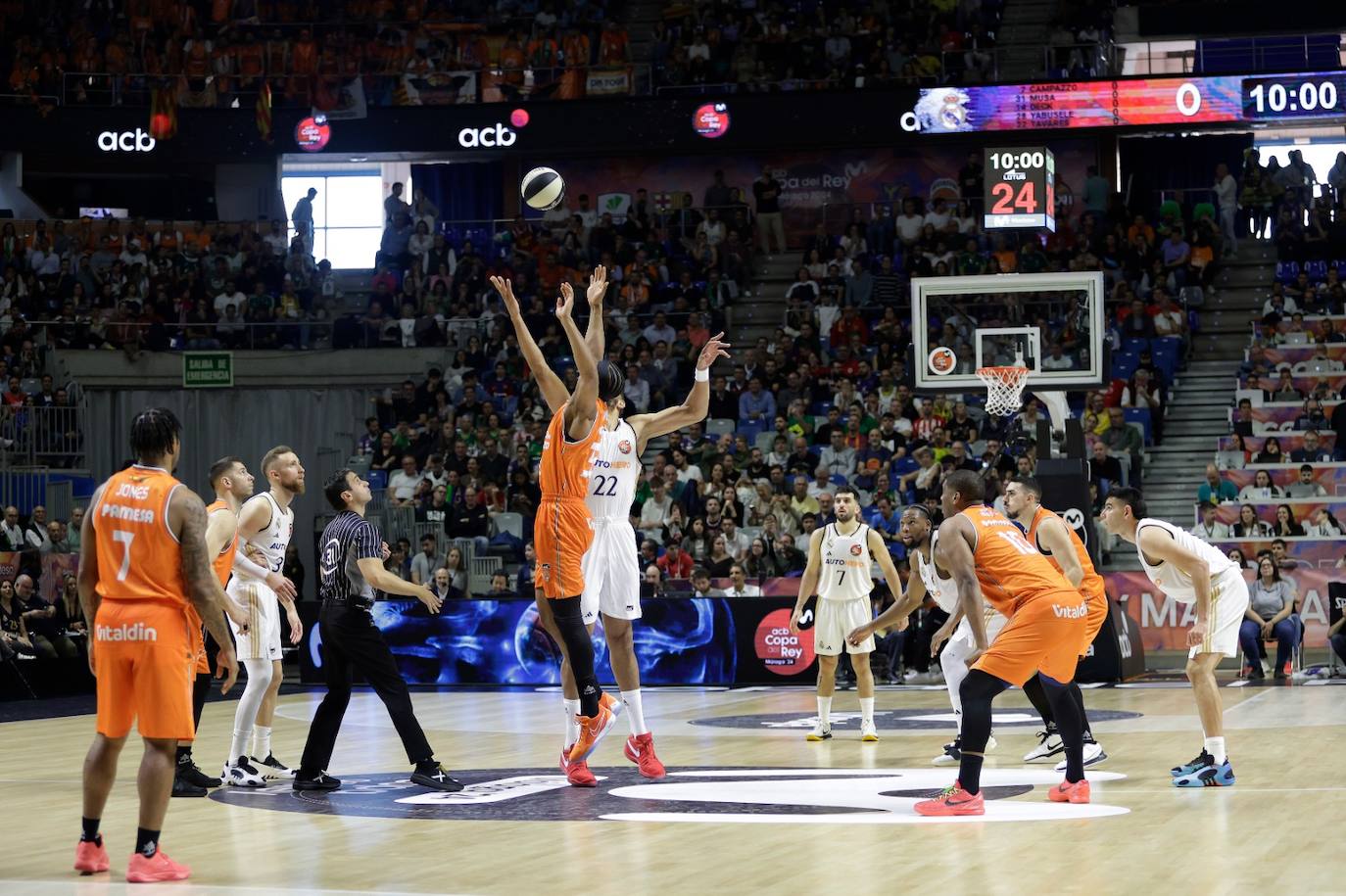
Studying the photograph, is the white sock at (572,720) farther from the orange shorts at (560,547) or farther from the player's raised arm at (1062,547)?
the player's raised arm at (1062,547)

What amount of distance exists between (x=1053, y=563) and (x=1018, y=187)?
45.9ft

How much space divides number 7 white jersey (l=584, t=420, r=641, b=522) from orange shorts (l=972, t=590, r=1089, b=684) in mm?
2698

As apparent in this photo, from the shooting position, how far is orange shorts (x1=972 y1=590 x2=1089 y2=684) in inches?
361

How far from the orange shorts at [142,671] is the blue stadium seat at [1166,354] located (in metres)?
21.5

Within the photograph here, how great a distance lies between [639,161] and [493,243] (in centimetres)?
397

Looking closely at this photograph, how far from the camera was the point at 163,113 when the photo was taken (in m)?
31.6

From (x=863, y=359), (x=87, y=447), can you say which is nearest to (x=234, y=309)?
(x=87, y=447)

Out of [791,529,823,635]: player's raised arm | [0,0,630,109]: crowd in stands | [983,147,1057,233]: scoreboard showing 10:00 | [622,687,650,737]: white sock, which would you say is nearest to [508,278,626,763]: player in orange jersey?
[622,687,650,737]: white sock

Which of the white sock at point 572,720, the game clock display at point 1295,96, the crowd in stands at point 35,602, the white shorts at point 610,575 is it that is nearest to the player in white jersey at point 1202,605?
the white shorts at point 610,575

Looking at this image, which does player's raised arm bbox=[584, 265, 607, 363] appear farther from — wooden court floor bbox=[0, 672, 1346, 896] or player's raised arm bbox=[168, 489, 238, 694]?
player's raised arm bbox=[168, 489, 238, 694]

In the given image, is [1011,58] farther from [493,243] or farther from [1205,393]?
[493,243]

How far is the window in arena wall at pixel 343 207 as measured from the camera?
34.8 meters

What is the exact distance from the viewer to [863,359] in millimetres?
27266

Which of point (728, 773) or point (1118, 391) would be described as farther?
point (1118, 391)
